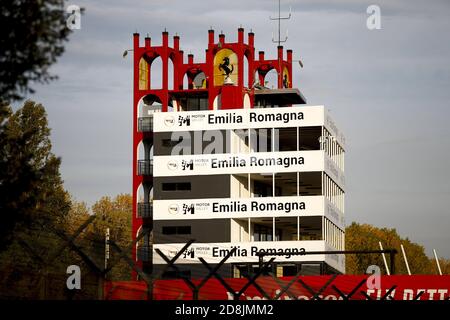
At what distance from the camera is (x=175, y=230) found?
295ft

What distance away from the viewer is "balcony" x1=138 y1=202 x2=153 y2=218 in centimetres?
9500

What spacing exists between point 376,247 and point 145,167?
65980 millimetres

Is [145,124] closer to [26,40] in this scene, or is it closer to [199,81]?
[199,81]

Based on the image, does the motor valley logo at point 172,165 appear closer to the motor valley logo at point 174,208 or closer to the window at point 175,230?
the motor valley logo at point 174,208

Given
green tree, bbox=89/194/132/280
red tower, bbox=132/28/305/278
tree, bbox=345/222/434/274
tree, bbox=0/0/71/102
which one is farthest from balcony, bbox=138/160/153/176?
tree, bbox=0/0/71/102

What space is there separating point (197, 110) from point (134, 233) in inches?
459

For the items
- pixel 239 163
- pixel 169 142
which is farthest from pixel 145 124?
pixel 239 163

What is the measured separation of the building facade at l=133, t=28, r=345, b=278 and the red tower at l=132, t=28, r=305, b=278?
0.10 meters

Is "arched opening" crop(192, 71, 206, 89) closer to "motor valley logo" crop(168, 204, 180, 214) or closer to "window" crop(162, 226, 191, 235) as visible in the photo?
"motor valley logo" crop(168, 204, 180, 214)

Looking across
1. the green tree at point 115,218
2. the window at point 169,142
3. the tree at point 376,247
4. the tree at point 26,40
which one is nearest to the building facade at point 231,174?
the window at point 169,142
